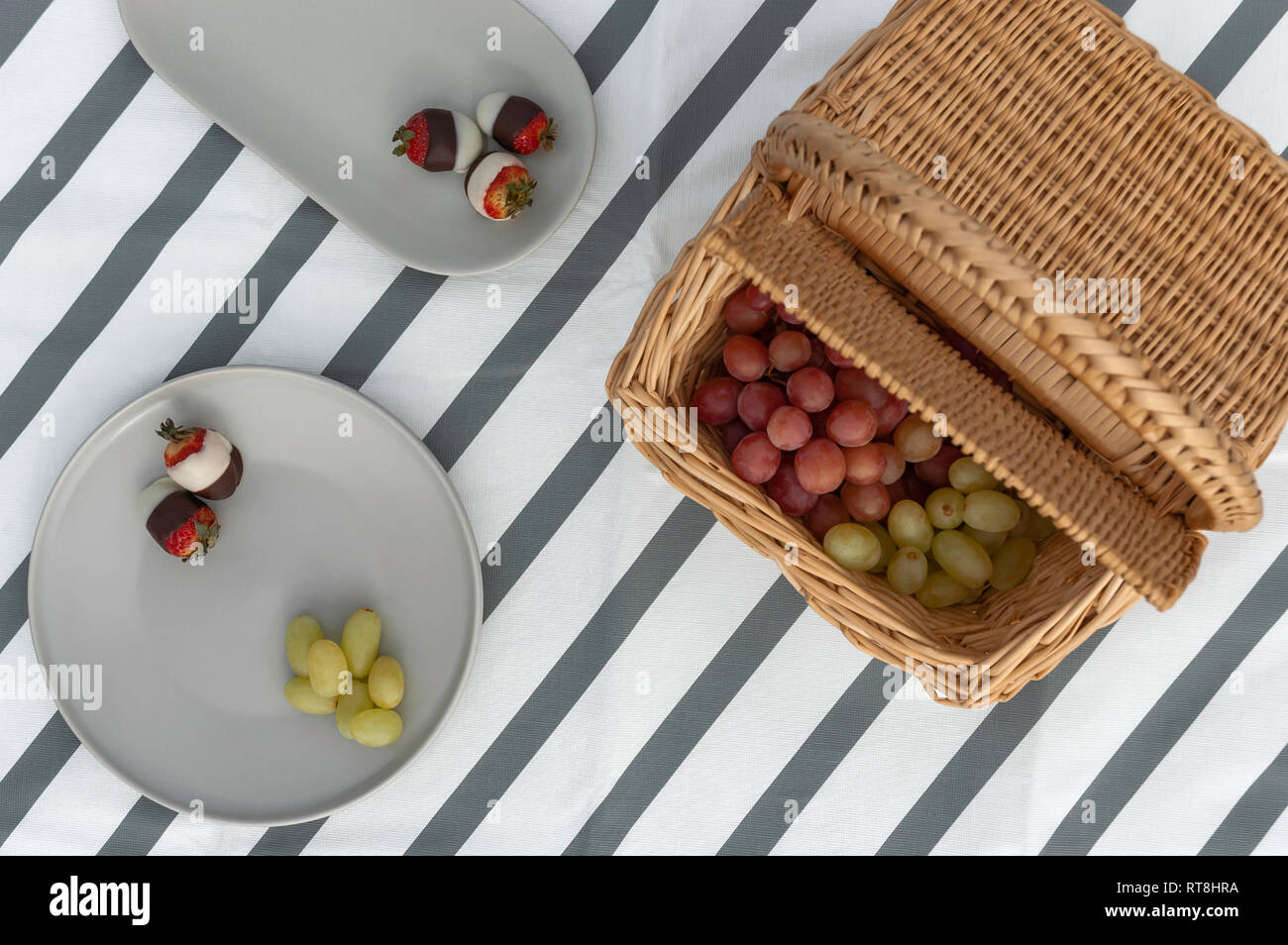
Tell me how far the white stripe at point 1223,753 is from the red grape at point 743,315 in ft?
2.16

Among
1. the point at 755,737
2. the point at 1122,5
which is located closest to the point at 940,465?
the point at 755,737

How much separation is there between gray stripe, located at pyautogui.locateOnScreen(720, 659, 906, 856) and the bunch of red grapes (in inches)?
7.2

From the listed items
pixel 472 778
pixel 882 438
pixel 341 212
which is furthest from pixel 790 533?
pixel 341 212

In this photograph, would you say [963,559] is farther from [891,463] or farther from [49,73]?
[49,73]

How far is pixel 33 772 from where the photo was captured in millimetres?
926

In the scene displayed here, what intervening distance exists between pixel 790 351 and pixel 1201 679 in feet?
1.98

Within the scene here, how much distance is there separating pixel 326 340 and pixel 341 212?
0.46 feet

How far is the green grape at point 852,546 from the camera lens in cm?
75

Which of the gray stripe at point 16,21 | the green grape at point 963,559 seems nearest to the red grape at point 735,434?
the green grape at point 963,559

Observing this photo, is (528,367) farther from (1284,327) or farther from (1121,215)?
(1284,327)

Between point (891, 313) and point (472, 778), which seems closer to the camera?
point (891, 313)

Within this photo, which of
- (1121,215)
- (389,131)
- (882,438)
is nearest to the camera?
(1121,215)

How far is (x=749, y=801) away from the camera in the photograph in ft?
3.06

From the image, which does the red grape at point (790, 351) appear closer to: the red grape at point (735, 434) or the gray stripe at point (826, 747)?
the red grape at point (735, 434)
